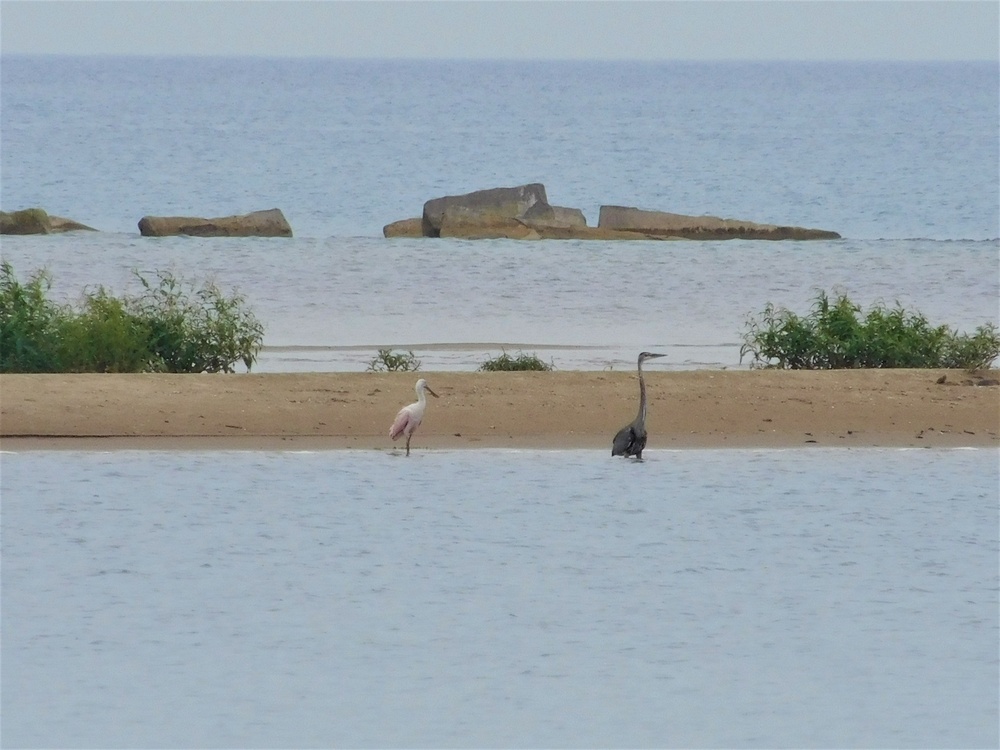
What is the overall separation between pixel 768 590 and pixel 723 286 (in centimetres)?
2203

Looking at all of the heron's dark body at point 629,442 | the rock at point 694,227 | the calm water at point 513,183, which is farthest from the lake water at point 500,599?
the rock at point 694,227

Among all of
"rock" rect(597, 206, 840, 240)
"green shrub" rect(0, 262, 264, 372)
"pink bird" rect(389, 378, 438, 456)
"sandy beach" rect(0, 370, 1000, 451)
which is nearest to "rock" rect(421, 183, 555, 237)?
Answer: "rock" rect(597, 206, 840, 240)

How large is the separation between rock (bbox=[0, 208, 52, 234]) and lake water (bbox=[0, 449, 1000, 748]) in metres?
30.5

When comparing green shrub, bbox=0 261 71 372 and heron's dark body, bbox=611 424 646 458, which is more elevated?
green shrub, bbox=0 261 71 372

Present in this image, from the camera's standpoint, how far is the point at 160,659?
405 inches

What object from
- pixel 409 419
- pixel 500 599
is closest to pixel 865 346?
pixel 409 419

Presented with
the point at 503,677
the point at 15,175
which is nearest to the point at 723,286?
the point at 503,677

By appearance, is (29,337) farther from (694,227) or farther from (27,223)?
(694,227)

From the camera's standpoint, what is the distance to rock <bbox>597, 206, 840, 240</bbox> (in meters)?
46.0

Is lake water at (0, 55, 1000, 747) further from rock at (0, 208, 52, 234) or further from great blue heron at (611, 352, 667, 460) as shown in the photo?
rock at (0, 208, 52, 234)

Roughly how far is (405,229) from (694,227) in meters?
7.07

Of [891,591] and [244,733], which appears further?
[891,591]

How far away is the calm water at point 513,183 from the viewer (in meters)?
28.5

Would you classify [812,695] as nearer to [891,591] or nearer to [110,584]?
[891,591]
